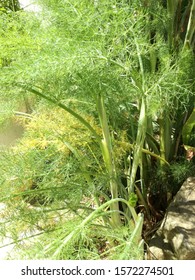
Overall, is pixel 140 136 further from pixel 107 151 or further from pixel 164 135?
pixel 164 135

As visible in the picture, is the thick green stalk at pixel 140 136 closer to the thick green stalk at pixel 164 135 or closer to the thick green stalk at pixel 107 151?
the thick green stalk at pixel 107 151

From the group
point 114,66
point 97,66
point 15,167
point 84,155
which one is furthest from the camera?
point 84,155

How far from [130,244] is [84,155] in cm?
44

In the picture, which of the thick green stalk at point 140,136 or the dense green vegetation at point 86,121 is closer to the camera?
the dense green vegetation at point 86,121

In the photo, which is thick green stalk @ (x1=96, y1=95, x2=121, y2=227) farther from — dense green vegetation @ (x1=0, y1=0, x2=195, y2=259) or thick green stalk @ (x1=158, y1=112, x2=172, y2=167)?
thick green stalk @ (x1=158, y1=112, x2=172, y2=167)

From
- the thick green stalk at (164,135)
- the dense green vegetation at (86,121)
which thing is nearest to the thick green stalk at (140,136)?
the dense green vegetation at (86,121)

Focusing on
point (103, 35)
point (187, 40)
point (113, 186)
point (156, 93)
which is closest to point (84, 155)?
point (113, 186)

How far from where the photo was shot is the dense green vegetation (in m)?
0.82

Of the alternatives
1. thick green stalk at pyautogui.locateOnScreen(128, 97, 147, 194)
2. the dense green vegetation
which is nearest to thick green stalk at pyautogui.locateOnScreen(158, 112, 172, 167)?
the dense green vegetation

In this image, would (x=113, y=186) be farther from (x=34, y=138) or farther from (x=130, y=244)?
(x=34, y=138)

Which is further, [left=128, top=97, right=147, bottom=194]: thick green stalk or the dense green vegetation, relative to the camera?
[left=128, top=97, right=147, bottom=194]: thick green stalk

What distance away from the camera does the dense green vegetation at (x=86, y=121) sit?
2.69 feet

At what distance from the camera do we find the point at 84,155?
1.17m

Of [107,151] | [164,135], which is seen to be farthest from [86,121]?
[164,135]
